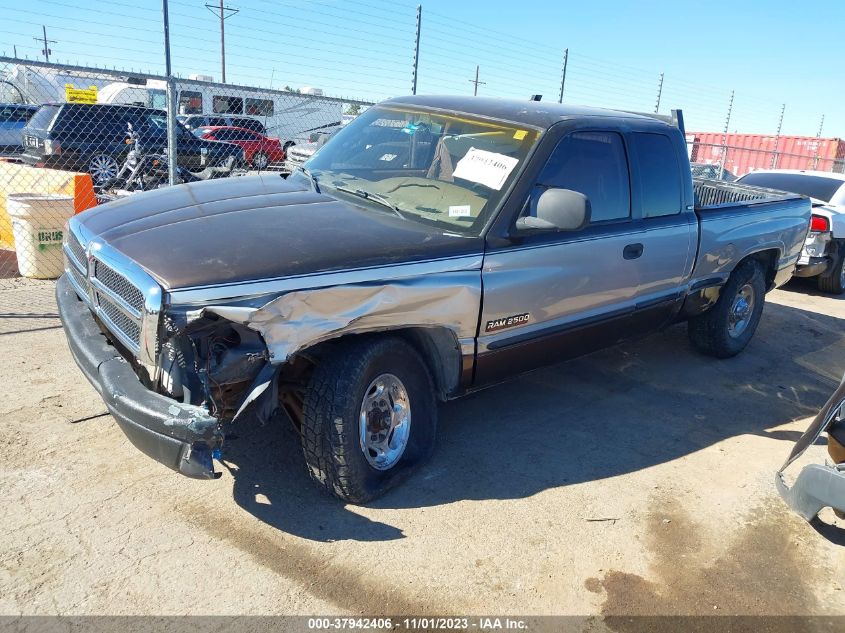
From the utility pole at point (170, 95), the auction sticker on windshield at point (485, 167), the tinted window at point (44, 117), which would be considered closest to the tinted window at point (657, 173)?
the auction sticker on windshield at point (485, 167)

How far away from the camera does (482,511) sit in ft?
11.3

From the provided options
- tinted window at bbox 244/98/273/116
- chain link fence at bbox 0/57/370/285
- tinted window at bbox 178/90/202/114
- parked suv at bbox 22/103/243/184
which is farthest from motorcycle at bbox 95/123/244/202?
tinted window at bbox 178/90/202/114

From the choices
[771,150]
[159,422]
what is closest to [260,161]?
[159,422]

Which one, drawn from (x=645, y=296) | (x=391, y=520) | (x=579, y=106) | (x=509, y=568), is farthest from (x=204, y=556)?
(x=579, y=106)

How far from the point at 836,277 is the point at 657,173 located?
6.04 metres

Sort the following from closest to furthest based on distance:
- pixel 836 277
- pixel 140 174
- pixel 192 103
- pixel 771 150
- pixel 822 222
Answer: pixel 822 222, pixel 836 277, pixel 140 174, pixel 771 150, pixel 192 103

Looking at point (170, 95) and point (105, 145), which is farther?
point (105, 145)

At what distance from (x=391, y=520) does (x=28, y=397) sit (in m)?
2.44

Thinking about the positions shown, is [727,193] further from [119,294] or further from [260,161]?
[260,161]

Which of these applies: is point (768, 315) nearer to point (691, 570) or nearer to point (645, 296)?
point (645, 296)

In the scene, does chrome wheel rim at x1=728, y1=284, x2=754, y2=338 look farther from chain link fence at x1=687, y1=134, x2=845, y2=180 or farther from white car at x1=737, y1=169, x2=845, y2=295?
chain link fence at x1=687, y1=134, x2=845, y2=180

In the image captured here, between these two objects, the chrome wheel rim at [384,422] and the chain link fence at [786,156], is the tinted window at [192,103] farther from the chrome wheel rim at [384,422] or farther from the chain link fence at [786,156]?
the chrome wheel rim at [384,422]

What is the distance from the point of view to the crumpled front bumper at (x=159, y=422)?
2652 millimetres

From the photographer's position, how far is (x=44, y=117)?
1299 cm
